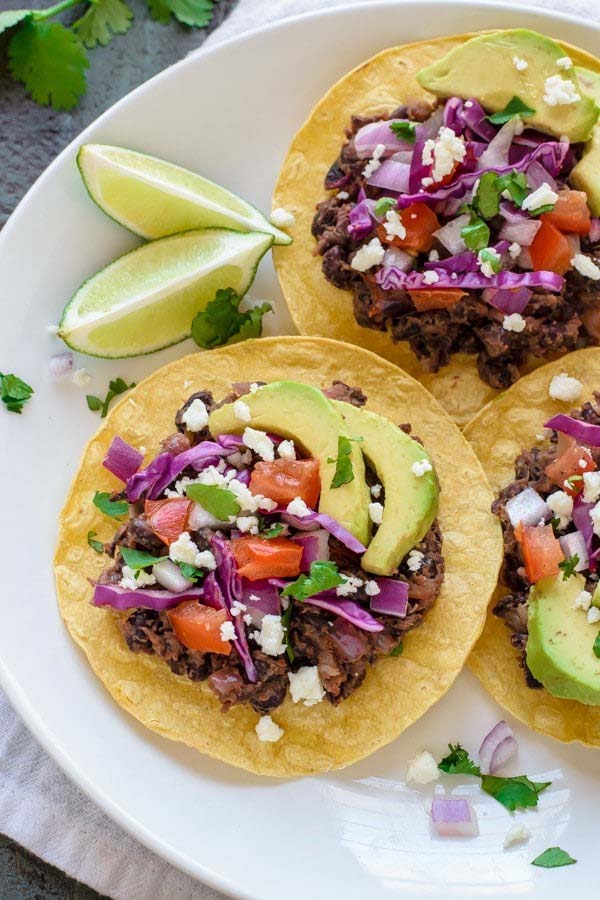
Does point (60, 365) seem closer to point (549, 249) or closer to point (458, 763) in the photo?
point (549, 249)

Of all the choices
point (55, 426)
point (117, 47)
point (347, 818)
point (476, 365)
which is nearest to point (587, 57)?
point (476, 365)

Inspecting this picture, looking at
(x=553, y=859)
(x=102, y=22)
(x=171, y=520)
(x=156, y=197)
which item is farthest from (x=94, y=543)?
(x=102, y=22)

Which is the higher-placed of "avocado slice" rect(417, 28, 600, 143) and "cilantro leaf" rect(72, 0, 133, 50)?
"cilantro leaf" rect(72, 0, 133, 50)

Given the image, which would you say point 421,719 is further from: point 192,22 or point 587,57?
point 192,22

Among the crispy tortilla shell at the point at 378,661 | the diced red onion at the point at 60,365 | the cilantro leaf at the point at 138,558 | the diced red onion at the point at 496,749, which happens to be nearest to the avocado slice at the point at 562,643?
the crispy tortilla shell at the point at 378,661

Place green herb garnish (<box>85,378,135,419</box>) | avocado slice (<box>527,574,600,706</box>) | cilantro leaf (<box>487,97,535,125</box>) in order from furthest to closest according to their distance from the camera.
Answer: green herb garnish (<box>85,378,135,419</box>), cilantro leaf (<box>487,97,535,125</box>), avocado slice (<box>527,574,600,706</box>)

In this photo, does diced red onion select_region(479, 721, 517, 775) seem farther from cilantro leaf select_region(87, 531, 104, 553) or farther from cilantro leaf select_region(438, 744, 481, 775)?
cilantro leaf select_region(87, 531, 104, 553)

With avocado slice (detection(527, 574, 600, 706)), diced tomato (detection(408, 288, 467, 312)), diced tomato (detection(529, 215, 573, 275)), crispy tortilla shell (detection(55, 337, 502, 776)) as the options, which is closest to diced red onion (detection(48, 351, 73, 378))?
crispy tortilla shell (detection(55, 337, 502, 776))

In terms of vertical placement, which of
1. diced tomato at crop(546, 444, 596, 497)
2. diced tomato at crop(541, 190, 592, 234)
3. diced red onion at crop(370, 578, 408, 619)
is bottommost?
diced red onion at crop(370, 578, 408, 619)

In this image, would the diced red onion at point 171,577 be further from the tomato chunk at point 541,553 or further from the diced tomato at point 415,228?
the diced tomato at point 415,228
